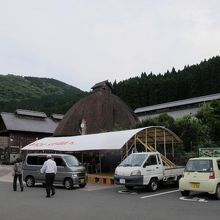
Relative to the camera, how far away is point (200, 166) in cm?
1440

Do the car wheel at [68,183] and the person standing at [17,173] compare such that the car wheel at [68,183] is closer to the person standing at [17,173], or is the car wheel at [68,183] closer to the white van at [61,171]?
the white van at [61,171]

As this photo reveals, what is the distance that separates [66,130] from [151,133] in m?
20.3

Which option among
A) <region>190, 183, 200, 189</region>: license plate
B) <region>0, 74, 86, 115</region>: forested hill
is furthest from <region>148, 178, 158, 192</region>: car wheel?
<region>0, 74, 86, 115</region>: forested hill

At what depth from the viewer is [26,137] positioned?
183ft

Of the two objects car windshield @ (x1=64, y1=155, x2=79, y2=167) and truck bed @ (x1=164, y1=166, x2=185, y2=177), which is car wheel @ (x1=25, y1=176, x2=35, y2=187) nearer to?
car windshield @ (x1=64, y1=155, x2=79, y2=167)

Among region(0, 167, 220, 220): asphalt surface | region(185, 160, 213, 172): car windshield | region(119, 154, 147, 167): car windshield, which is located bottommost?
region(0, 167, 220, 220): asphalt surface

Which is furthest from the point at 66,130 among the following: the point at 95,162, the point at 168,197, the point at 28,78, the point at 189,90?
the point at 28,78

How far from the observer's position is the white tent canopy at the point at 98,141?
2127 cm

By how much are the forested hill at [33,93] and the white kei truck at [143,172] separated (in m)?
67.9

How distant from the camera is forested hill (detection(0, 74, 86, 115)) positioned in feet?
325

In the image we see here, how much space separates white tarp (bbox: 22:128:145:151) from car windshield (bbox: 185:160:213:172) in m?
6.43

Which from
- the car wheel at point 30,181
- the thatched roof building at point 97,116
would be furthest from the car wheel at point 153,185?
the thatched roof building at point 97,116

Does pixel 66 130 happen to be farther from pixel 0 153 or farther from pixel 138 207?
pixel 138 207

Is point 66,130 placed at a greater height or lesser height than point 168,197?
greater
